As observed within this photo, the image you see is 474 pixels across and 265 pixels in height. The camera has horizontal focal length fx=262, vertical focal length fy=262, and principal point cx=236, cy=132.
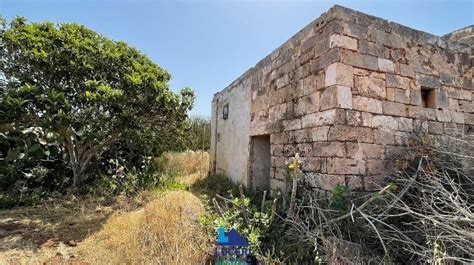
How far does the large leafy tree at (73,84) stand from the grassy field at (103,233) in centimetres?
143

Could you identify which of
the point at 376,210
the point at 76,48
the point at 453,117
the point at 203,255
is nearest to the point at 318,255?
the point at 376,210

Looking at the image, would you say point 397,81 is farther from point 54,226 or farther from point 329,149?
point 54,226

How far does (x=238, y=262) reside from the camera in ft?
8.68

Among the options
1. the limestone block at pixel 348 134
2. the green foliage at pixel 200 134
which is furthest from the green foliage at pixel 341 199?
the green foliage at pixel 200 134

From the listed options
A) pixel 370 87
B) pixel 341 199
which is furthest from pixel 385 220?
pixel 370 87

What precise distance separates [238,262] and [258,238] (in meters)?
0.48

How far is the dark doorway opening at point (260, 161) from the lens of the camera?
5.62 metres

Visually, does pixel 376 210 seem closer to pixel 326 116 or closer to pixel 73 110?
pixel 326 116

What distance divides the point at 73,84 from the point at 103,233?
2.76 meters

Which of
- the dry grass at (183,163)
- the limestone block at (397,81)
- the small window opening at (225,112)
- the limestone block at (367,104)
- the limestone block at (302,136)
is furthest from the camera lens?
the dry grass at (183,163)

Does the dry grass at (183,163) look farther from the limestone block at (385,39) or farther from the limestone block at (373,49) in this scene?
the limestone block at (385,39)

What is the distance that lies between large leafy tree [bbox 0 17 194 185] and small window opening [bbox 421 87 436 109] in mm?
4537

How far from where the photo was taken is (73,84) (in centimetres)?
480

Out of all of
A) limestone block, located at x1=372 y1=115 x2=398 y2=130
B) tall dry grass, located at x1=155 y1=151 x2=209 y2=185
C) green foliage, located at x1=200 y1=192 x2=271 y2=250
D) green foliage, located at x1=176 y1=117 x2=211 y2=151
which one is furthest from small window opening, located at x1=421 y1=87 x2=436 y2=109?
green foliage, located at x1=176 y1=117 x2=211 y2=151
